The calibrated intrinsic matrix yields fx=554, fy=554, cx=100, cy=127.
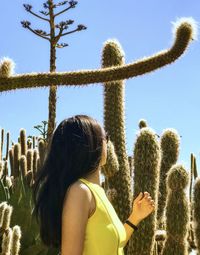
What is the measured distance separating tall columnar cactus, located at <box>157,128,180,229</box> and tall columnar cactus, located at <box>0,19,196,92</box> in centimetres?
279

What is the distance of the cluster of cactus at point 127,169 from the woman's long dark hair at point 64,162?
28.1 inches

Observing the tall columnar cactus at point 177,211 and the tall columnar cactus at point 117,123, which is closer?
the tall columnar cactus at point 177,211

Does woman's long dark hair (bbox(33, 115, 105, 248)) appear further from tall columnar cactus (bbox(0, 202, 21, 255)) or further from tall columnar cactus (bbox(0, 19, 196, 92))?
tall columnar cactus (bbox(0, 202, 21, 255))

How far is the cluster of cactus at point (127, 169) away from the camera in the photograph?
354 cm

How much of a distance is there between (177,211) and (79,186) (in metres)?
2.67

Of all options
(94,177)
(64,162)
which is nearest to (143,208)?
(94,177)

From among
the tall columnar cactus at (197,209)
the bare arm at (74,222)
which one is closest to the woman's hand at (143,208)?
the bare arm at (74,222)

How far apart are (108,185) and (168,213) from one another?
1059 mm

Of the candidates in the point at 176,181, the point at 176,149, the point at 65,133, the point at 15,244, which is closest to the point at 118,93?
the point at 176,149

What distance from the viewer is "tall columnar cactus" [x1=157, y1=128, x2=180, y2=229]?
6.36m

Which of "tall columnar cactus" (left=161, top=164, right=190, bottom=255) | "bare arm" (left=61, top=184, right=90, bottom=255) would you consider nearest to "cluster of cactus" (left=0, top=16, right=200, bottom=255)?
"tall columnar cactus" (left=161, top=164, right=190, bottom=255)

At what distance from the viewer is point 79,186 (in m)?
2.66

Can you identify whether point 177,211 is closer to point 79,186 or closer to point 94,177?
point 94,177

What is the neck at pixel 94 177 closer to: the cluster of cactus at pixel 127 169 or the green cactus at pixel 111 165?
the cluster of cactus at pixel 127 169
